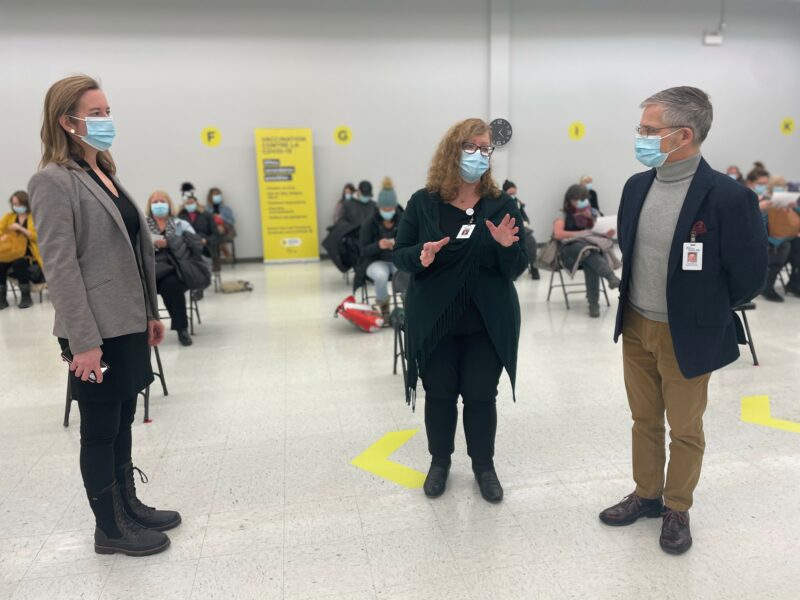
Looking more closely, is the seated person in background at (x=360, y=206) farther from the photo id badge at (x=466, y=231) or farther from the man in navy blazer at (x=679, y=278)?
the man in navy blazer at (x=679, y=278)

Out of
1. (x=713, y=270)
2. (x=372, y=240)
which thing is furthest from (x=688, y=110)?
(x=372, y=240)

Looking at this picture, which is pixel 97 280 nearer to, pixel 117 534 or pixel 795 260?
pixel 117 534

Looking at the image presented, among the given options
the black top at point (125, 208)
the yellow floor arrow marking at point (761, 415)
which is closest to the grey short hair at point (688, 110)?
the black top at point (125, 208)

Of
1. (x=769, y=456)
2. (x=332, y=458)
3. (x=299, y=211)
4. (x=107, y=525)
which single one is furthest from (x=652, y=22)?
(x=107, y=525)

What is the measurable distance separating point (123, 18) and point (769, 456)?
A: 1014 cm

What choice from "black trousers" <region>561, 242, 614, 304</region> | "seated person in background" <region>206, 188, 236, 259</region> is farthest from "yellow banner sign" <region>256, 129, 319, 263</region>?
"black trousers" <region>561, 242, 614, 304</region>

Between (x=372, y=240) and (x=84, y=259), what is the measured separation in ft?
12.7

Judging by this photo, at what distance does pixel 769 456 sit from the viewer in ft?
8.77

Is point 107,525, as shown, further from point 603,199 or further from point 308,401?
point 603,199

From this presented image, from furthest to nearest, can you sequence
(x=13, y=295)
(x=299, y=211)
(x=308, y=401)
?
(x=299, y=211) → (x=13, y=295) → (x=308, y=401)

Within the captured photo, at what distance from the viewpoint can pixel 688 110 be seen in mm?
1826

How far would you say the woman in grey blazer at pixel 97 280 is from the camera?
172cm

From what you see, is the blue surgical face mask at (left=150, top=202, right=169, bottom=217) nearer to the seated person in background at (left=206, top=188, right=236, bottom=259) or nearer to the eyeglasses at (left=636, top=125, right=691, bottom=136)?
the eyeglasses at (left=636, top=125, right=691, bottom=136)

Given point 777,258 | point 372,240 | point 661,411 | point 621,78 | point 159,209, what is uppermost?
point 621,78
